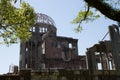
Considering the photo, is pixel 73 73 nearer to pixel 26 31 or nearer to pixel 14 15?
pixel 26 31

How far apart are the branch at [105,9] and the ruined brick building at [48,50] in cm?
3211

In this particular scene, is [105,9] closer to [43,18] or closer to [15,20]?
[15,20]

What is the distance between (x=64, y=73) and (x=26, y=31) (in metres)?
4.76

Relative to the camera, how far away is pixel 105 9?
6785 mm

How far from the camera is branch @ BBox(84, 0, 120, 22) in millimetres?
6507

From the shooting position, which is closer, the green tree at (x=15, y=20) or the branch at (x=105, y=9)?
the branch at (x=105, y=9)

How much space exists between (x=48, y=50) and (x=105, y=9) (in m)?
34.4

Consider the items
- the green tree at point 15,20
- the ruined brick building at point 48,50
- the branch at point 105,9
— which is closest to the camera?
the branch at point 105,9

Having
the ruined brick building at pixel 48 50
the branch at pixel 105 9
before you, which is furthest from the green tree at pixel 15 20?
the ruined brick building at pixel 48 50

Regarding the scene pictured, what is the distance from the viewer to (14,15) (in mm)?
16344

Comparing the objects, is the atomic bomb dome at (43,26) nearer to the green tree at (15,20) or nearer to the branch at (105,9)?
the green tree at (15,20)

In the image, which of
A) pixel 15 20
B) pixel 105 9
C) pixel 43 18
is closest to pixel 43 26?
pixel 43 18

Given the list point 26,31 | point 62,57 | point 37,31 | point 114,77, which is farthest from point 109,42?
point 37,31

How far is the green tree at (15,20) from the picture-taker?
1602 cm
